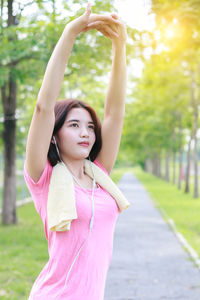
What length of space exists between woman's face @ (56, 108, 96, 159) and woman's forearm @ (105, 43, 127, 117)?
227mm

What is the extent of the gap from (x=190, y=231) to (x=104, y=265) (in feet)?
29.9

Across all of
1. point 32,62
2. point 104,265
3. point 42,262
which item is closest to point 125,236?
point 42,262

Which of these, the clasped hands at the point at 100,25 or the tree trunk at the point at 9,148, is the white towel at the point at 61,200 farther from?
the tree trunk at the point at 9,148

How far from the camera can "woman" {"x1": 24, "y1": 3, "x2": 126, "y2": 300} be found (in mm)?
1830

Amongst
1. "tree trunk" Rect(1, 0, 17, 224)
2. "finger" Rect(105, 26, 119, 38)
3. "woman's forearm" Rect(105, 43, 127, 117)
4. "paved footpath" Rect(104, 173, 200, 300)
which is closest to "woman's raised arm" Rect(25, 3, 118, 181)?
"finger" Rect(105, 26, 119, 38)

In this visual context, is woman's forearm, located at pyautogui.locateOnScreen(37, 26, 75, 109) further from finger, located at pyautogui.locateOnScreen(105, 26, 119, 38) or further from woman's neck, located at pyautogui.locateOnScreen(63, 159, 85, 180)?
woman's neck, located at pyautogui.locateOnScreen(63, 159, 85, 180)

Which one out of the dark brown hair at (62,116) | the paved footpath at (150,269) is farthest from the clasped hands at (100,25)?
the paved footpath at (150,269)

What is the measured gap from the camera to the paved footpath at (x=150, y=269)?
18.8ft

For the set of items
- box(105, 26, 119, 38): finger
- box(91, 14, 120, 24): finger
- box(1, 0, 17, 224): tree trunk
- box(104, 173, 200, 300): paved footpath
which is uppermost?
box(91, 14, 120, 24): finger

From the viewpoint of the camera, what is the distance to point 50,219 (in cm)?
184

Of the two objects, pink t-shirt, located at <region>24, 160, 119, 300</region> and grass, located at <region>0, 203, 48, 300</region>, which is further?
grass, located at <region>0, 203, 48, 300</region>

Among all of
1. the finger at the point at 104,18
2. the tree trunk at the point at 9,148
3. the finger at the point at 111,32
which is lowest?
the tree trunk at the point at 9,148

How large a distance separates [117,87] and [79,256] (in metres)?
0.84

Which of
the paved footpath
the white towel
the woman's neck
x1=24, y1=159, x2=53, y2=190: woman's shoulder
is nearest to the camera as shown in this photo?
the white towel
